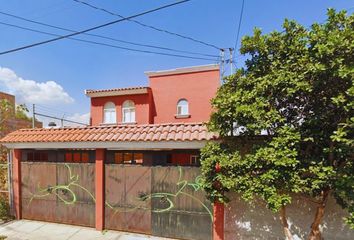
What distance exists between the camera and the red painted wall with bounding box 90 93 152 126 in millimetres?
15438

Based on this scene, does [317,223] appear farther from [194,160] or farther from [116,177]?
[116,177]

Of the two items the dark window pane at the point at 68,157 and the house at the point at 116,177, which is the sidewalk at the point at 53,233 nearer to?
the house at the point at 116,177

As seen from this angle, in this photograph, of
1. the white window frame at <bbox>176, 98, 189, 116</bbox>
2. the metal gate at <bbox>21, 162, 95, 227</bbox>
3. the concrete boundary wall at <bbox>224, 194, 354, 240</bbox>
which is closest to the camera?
the concrete boundary wall at <bbox>224, 194, 354, 240</bbox>

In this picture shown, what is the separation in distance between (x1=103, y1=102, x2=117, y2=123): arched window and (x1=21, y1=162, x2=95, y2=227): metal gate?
857cm

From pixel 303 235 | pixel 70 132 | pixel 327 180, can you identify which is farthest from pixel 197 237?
pixel 70 132

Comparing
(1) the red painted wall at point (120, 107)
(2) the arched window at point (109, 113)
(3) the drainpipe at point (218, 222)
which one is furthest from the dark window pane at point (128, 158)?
(2) the arched window at point (109, 113)

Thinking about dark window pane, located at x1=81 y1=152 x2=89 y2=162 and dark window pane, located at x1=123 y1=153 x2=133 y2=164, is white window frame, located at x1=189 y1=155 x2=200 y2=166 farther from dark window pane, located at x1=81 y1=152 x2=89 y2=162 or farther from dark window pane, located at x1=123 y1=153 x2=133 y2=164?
dark window pane, located at x1=81 y1=152 x2=89 y2=162

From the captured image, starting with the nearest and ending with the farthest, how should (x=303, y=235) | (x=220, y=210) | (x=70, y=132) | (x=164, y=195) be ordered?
(x=303, y=235), (x=220, y=210), (x=164, y=195), (x=70, y=132)

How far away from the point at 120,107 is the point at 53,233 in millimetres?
10187

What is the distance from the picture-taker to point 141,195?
663cm

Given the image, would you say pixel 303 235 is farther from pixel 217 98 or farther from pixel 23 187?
pixel 23 187

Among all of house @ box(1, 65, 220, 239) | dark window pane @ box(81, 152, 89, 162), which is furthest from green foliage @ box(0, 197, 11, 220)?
dark window pane @ box(81, 152, 89, 162)

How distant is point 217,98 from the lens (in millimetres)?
5074

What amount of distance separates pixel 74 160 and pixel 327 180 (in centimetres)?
694
